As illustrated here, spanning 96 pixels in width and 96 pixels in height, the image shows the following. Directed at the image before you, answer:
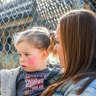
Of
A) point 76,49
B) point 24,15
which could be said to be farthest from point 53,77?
point 24,15

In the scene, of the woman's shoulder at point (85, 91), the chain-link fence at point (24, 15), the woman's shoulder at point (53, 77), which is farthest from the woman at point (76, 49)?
the chain-link fence at point (24, 15)

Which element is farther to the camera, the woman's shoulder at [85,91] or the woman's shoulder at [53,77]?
the woman's shoulder at [53,77]

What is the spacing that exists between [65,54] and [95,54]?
155 millimetres

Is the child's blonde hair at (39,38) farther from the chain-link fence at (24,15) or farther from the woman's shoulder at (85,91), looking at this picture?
the woman's shoulder at (85,91)

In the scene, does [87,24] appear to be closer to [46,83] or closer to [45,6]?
[46,83]

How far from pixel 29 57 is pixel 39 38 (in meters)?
0.18

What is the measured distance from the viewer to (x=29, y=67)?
1.67m

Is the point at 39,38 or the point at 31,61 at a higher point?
the point at 39,38

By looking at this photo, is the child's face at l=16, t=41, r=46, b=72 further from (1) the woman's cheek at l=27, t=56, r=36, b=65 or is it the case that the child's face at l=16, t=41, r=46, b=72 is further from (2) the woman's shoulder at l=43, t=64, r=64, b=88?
(2) the woman's shoulder at l=43, t=64, r=64, b=88

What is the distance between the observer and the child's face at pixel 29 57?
164 centimetres

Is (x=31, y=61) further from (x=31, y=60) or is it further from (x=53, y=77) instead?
(x=53, y=77)

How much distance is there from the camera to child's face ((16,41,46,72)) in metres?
1.64

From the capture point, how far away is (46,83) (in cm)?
137

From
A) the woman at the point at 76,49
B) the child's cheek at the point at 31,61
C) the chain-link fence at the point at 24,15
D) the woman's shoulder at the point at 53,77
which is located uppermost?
the chain-link fence at the point at 24,15
